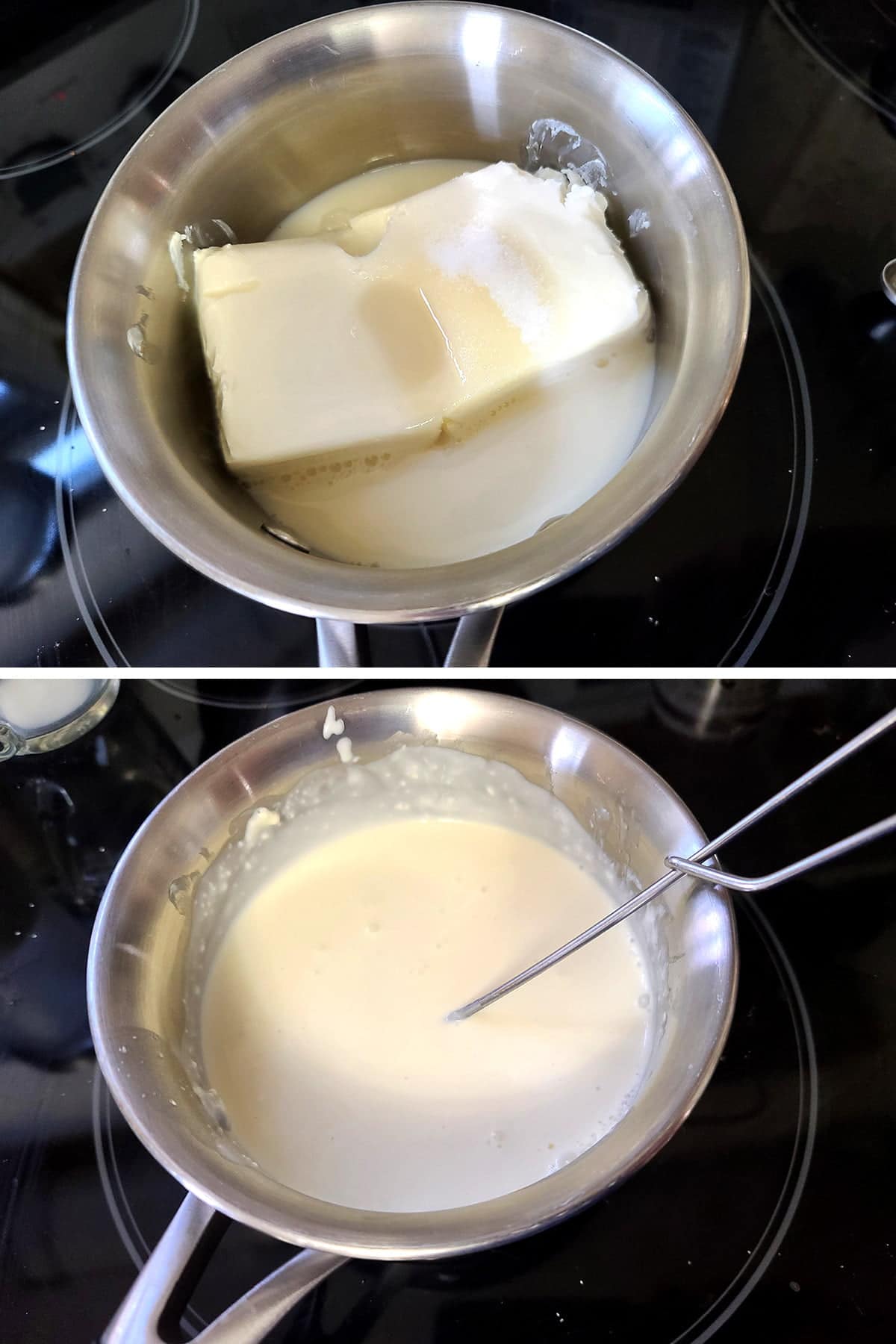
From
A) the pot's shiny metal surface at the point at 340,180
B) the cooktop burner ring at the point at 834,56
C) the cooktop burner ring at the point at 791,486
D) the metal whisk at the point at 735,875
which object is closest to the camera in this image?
the metal whisk at the point at 735,875

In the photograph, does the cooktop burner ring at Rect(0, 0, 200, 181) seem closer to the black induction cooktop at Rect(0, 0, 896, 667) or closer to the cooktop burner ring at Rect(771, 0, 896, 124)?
the black induction cooktop at Rect(0, 0, 896, 667)

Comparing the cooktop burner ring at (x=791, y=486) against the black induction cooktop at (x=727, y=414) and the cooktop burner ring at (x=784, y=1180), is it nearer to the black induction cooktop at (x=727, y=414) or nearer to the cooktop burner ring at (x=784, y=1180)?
the black induction cooktop at (x=727, y=414)

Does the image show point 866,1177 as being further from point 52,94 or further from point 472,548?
point 52,94

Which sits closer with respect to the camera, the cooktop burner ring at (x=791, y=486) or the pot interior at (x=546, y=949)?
the pot interior at (x=546, y=949)

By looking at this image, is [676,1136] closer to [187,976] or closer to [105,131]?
[187,976]

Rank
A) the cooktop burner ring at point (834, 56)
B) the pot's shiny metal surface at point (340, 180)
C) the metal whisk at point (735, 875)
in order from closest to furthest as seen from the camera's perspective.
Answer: the metal whisk at point (735, 875) → the pot's shiny metal surface at point (340, 180) → the cooktop burner ring at point (834, 56)

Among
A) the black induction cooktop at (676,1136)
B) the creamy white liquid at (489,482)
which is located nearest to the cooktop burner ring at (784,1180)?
the black induction cooktop at (676,1136)

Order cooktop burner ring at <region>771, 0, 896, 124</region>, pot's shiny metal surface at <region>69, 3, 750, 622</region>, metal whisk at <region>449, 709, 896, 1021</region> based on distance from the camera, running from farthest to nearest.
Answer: cooktop burner ring at <region>771, 0, 896, 124</region>
pot's shiny metal surface at <region>69, 3, 750, 622</region>
metal whisk at <region>449, 709, 896, 1021</region>

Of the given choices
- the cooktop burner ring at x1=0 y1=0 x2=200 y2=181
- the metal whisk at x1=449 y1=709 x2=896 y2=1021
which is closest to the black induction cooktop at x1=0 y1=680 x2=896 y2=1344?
the metal whisk at x1=449 y1=709 x2=896 y2=1021
